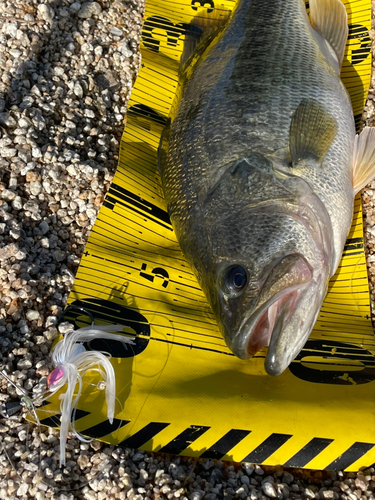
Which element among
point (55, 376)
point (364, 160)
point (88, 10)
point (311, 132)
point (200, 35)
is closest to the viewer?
point (55, 376)

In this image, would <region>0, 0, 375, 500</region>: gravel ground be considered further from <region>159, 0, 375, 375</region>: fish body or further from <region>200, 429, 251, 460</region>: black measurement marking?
<region>159, 0, 375, 375</region>: fish body

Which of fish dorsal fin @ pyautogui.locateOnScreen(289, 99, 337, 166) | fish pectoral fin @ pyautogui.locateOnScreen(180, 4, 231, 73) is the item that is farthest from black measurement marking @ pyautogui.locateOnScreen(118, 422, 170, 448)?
fish pectoral fin @ pyautogui.locateOnScreen(180, 4, 231, 73)

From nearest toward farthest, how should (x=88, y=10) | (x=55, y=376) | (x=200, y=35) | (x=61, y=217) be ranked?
(x=55, y=376)
(x=61, y=217)
(x=200, y=35)
(x=88, y=10)

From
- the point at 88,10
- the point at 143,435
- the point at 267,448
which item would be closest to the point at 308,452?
the point at 267,448

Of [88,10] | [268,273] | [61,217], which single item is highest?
[88,10]

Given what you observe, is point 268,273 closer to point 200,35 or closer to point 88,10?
point 200,35

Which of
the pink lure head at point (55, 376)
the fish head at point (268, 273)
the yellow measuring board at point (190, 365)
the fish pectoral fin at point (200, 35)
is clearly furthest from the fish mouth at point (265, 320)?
the fish pectoral fin at point (200, 35)

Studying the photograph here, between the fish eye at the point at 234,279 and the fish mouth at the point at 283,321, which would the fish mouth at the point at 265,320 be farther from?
the fish eye at the point at 234,279
